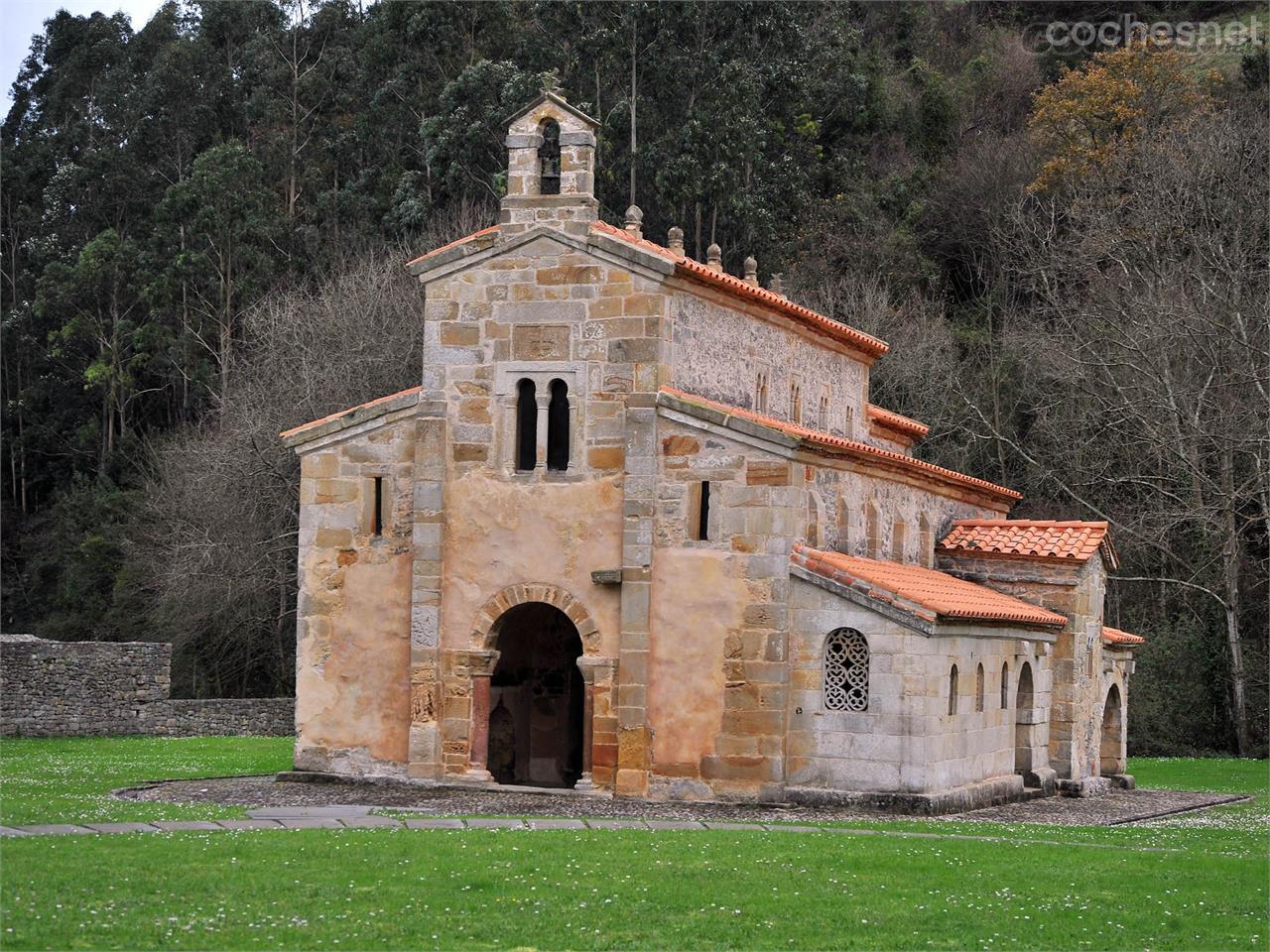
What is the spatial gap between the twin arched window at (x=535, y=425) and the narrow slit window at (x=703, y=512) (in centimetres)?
220

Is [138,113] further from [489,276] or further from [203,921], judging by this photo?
[203,921]

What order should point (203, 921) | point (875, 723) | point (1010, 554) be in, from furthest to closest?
1. point (1010, 554)
2. point (875, 723)
3. point (203, 921)

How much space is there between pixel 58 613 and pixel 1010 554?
123 ft

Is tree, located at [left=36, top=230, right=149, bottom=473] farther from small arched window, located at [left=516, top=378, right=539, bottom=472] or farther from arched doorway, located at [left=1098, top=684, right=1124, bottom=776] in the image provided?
arched doorway, located at [left=1098, top=684, right=1124, bottom=776]

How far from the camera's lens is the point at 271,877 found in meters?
17.7

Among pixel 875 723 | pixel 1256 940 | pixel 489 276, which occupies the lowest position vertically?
pixel 1256 940

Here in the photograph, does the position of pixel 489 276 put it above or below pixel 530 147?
below

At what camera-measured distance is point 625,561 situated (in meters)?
27.2

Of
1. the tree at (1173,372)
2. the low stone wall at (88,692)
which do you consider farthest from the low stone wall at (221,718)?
the tree at (1173,372)

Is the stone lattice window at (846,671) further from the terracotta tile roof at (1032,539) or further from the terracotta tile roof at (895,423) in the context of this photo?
the terracotta tile roof at (895,423)

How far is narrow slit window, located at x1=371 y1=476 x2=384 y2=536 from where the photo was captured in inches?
1125

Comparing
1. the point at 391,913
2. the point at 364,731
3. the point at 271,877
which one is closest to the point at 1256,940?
the point at 391,913

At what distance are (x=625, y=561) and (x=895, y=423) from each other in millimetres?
11916

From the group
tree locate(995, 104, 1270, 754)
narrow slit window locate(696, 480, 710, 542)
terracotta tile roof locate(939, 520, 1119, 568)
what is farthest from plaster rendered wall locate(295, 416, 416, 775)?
tree locate(995, 104, 1270, 754)
